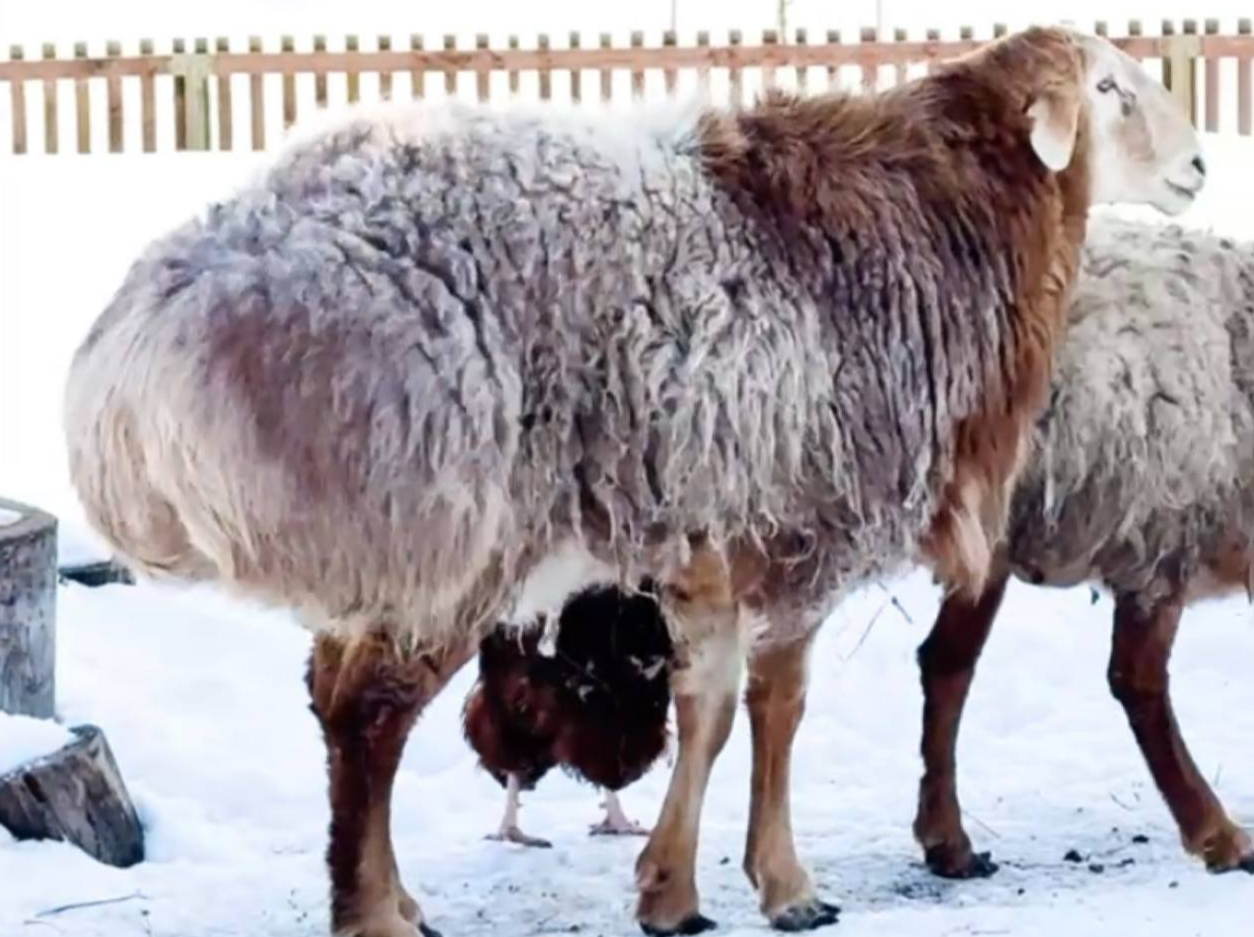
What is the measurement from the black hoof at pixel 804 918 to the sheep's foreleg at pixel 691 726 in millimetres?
158

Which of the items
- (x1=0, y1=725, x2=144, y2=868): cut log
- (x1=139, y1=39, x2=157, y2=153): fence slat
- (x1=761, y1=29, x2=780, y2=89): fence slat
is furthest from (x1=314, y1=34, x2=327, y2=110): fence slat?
(x1=0, y1=725, x2=144, y2=868): cut log

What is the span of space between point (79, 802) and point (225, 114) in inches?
466

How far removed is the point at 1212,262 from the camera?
611cm

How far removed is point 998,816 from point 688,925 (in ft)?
4.63

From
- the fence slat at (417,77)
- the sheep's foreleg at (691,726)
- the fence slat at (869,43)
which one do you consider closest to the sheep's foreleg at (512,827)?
the sheep's foreleg at (691,726)

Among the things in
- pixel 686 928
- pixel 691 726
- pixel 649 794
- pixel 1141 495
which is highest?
pixel 1141 495

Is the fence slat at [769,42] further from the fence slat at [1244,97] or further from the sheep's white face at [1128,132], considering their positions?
the sheep's white face at [1128,132]

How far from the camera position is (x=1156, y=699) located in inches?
236

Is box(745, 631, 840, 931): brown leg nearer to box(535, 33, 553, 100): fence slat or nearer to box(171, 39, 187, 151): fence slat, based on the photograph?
box(535, 33, 553, 100): fence slat

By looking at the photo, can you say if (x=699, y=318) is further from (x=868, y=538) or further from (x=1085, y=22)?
(x=1085, y=22)

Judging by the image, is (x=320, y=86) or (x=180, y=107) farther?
(x=180, y=107)

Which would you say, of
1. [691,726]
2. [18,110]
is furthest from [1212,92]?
[691,726]

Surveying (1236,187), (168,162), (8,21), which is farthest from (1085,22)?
(8,21)

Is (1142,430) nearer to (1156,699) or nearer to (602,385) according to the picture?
(1156,699)
